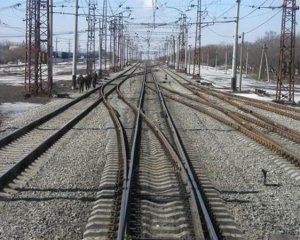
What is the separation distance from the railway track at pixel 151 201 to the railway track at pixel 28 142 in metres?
1.79

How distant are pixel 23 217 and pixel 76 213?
0.76 metres

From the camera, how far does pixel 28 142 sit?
47.6ft

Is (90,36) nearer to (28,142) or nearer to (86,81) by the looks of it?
(86,81)

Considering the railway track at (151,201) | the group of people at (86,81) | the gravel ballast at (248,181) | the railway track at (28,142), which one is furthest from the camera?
the group of people at (86,81)

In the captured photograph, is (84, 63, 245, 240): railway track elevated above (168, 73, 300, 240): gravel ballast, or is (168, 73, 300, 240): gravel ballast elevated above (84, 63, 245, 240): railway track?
(84, 63, 245, 240): railway track

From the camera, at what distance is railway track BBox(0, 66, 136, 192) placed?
1030cm

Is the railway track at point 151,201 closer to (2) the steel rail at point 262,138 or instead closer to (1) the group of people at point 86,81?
(2) the steel rail at point 262,138

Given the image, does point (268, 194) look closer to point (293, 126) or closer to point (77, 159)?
point (77, 159)

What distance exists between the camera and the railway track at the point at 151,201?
6758mm

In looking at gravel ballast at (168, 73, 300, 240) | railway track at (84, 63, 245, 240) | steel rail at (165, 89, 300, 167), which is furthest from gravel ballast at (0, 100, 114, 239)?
steel rail at (165, 89, 300, 167)

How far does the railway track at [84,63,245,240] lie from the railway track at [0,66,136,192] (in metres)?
1.79

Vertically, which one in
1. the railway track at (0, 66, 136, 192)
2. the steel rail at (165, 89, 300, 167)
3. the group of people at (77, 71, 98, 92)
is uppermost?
the group of people at (77, 71, 98, 92)

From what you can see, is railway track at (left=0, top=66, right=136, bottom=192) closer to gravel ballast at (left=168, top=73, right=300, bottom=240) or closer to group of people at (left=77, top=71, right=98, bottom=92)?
gravel ballast at (left=168, top=73, right=300, bottom=240)

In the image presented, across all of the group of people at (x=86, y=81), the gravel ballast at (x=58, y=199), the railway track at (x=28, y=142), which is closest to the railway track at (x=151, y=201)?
the gravel ballast at (x=58, y=199)
